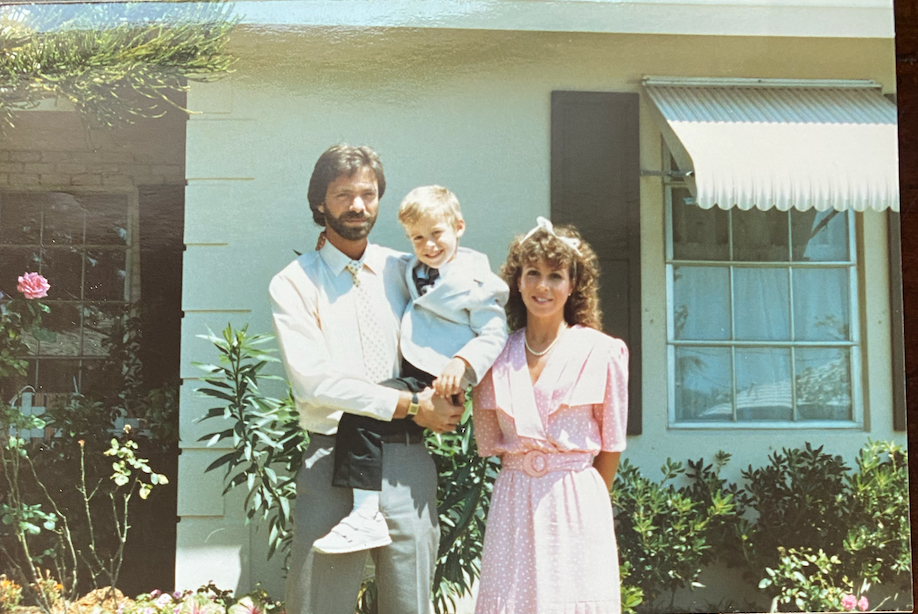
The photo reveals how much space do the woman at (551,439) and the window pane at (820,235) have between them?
106 centimetres

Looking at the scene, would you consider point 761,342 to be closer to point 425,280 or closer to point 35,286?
point 425,280

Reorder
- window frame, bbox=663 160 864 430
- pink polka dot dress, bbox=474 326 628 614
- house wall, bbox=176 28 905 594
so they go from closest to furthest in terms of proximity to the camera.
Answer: pink polka dot dress, bbox=474 326 628 614
house wall, bbox=176 28 905 594
window frame, bbox=663 160 864 430

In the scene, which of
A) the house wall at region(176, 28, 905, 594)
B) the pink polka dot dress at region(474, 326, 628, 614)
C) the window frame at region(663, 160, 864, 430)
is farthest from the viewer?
the window frame at region(663, 160, 864, 430)

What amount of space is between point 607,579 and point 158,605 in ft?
6.48

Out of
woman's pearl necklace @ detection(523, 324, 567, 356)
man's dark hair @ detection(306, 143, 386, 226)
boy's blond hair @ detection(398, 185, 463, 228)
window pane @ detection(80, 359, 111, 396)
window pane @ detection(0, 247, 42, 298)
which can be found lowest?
window pane @ detection(80, 359, 111, 396)

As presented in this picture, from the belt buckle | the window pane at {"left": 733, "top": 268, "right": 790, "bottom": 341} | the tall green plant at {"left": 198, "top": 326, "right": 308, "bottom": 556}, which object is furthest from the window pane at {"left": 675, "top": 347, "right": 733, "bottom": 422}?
the tall green plant at {"left": 198, "top": 326, "right": 308, "bottom": 556}

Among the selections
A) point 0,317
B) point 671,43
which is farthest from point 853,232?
point 0,317

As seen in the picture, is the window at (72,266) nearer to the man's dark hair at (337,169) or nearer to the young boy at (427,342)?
the man's dark hair at (337,169)

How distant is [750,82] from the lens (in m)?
3.69

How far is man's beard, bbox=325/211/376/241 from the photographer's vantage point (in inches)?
134

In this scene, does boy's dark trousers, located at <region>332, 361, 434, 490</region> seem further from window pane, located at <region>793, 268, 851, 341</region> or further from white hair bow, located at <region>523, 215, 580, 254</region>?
window pane, located at <region>793, 268, 851, 341</region>

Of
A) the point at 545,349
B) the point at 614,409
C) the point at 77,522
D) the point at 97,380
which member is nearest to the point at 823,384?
the point at 614,409

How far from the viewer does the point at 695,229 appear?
3.68 meters

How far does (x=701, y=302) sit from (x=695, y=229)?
0.34 metres
